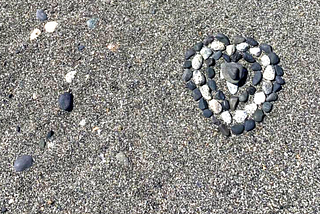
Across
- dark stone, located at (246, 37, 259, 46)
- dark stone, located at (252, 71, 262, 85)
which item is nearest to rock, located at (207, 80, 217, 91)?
dark stone, located at (252, 71, 262, 85)

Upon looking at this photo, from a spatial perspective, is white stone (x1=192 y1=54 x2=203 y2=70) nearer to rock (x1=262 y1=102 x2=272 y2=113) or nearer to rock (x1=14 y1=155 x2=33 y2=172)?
rock (x1=262 y1=102 x2=272 y2=113)

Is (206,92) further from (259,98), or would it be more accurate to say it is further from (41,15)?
(41,15)

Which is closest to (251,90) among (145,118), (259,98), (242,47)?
(259,98)

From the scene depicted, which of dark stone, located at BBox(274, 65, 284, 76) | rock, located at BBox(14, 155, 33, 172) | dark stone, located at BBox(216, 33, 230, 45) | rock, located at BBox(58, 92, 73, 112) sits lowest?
dark stone, located at BBox(274, 65, 284, 76)

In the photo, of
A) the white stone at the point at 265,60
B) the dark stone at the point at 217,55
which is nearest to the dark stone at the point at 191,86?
the dark stone at the point at 217,55

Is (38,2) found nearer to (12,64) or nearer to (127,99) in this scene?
(12,64)
